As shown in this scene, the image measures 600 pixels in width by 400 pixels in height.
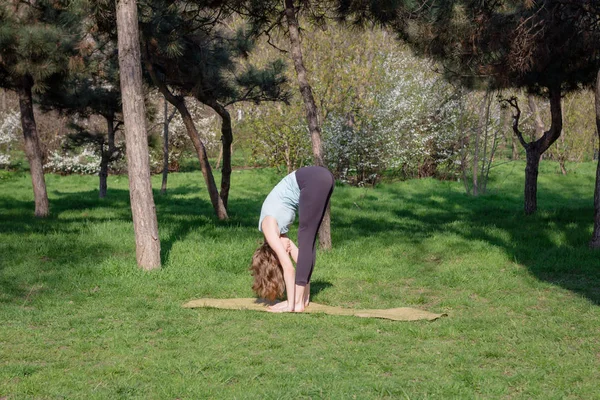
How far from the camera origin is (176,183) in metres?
23.1

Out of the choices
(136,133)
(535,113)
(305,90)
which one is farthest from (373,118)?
(136,133)

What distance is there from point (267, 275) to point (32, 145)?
8.37 metres

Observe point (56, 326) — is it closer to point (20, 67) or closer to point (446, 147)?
point (20, 67)

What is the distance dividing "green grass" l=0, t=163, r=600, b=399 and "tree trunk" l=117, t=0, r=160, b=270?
14.0 inches

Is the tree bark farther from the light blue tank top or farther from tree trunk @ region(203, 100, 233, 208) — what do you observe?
the light blue tank top

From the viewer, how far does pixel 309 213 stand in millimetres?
6234

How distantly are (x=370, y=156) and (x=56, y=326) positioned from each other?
16.2 metres

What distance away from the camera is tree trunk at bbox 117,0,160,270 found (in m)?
7.93

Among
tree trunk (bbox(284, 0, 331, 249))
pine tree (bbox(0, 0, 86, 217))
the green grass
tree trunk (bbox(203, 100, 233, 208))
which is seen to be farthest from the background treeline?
tree trunk (bbox(284, 0, 331, 249))

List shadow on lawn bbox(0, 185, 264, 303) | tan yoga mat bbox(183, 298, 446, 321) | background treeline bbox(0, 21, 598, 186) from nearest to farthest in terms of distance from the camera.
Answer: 1. tan yoga mat bbox(183, 298, 446, 321)
2. shadow on lawn bbox(0, 185, 264, 303)
3. background treeline bbox(0, 21, 598, 186)

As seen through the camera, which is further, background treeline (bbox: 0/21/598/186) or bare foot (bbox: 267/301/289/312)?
background treeline (bbox: 0/21/598/186)

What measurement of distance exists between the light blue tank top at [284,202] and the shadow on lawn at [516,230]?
3.32 metres

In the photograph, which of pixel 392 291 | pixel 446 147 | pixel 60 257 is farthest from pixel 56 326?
pixel 446 147

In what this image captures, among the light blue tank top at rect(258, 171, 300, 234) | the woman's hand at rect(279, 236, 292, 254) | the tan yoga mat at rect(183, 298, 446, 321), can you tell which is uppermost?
the light blue tank top at rect(258, 171, 300, 234)
